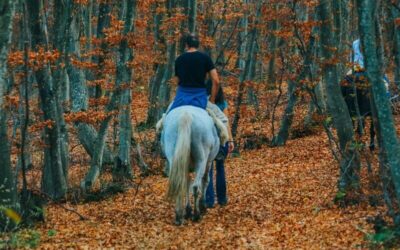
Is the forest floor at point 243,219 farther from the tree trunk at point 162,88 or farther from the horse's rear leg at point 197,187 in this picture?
the tree trunk at point 162,88

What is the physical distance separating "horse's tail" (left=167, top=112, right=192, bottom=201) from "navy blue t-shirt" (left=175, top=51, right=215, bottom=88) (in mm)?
770

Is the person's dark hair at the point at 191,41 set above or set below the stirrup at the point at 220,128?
→ above

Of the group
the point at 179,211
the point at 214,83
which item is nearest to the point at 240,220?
the point at 179,211

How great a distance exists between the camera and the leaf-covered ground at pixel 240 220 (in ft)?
25.7

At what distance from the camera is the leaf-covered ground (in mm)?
7848

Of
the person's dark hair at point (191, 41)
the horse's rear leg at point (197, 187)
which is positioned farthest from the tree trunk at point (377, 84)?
the person's dark hair at point (191, 41)

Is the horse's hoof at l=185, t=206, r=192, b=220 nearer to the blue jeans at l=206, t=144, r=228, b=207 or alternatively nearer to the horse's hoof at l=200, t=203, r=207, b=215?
the horse's hoof at l=200, t=203, r=207, b=215

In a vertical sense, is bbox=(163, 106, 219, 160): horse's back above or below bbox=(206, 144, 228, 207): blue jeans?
above

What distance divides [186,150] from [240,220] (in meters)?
1.47

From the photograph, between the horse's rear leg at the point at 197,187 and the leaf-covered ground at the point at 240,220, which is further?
the horse's rear leg at the point at 197,187

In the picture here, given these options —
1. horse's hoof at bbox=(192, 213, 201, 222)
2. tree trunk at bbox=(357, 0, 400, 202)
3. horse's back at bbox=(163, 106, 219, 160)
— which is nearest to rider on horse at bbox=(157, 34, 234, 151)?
horse's back at bbox=(163, 106, 219, 160)

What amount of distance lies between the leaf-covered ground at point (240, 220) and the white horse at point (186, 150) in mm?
424

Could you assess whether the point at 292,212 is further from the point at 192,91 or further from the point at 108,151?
the point at 108,151

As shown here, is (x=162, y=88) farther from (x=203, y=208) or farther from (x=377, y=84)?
(x=377, y=84)
